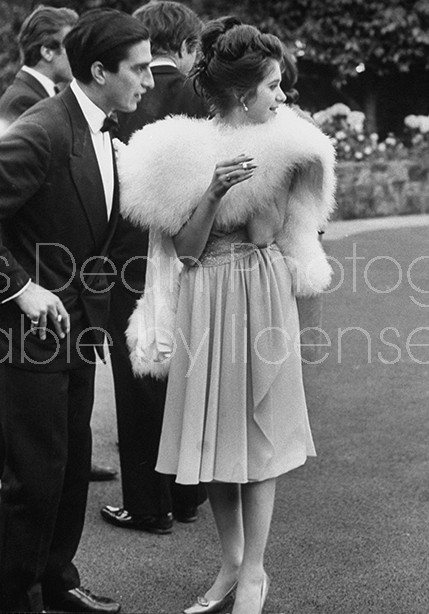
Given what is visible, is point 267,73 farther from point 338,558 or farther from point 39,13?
point 39,13

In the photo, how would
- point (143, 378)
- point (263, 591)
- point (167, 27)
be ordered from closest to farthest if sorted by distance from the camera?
point (263, 591)
point (143, 378)
point (167, 27)

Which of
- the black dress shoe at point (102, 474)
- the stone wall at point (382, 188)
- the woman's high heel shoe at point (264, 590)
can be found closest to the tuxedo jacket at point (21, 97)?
the black dress shoe at point (102, 474)

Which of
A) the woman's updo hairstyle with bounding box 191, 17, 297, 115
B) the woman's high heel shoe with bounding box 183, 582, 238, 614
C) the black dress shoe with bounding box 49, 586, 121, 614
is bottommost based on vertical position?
the woman's high heel shoe with bounding box 183, 582, 238, 614

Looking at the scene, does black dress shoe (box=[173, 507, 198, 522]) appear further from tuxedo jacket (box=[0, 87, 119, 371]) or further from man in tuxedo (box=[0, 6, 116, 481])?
man in tuxedo (box=[0, 6, 116, 481])

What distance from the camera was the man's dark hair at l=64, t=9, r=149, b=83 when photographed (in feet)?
10.2

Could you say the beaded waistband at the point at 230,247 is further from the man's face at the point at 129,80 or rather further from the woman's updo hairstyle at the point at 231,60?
the man's face at the point at 129,80

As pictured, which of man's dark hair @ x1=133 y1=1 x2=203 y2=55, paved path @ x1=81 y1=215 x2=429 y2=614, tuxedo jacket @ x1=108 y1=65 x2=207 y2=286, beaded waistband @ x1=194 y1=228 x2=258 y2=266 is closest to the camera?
beaded waistband @ x1=194 y1=228 x2=258 y2=266

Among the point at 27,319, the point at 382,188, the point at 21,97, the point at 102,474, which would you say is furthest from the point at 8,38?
the point at 27,319

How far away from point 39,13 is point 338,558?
2.84 metres

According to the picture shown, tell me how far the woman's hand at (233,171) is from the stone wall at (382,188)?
9503 millimetres

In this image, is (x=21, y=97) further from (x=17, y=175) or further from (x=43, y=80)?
(x=17, y=175)

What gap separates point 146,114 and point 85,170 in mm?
1130

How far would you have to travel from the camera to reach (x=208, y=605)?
11.2 feet

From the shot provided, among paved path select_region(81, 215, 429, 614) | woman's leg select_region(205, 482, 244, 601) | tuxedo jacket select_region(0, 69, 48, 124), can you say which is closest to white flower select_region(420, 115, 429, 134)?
paved path select_region(81, 215, 429, 614)
